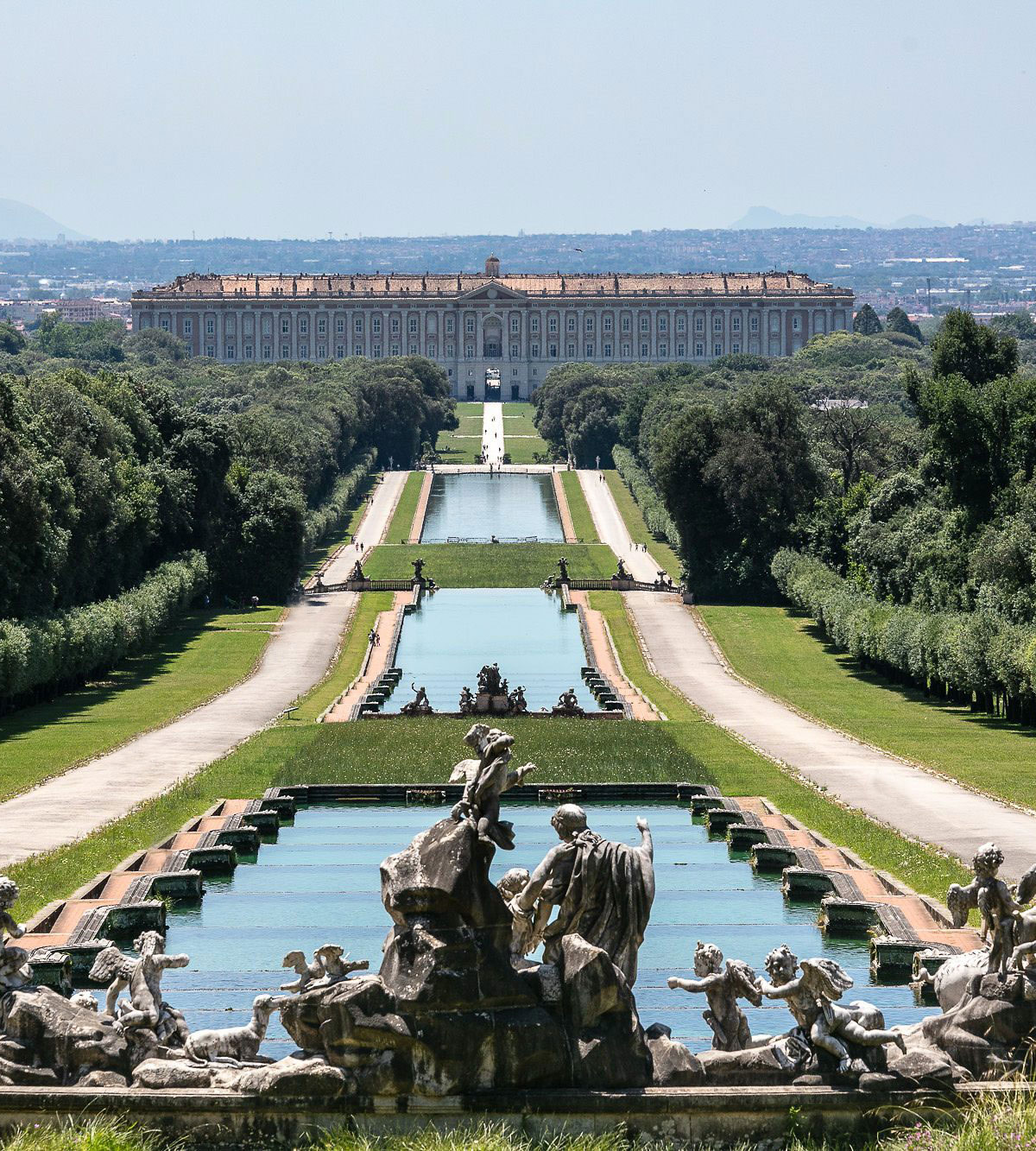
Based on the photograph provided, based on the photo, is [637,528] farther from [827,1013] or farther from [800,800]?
[827,1013]

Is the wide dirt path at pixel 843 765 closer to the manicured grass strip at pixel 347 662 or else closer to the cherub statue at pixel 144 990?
the manicured grass strip at pixel 347 662

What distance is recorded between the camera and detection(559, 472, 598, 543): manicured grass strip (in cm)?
11812

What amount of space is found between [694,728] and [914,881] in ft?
67.3

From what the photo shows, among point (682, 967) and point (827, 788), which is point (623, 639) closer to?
point (827, 788)

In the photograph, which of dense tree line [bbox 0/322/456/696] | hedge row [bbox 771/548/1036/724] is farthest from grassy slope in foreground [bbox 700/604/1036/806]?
dense tree line [bbox 0/322/456/696]

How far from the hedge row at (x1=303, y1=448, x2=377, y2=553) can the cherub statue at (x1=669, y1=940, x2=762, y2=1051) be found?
7892 cm

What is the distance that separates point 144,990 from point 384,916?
1206 cm

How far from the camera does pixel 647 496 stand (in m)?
124

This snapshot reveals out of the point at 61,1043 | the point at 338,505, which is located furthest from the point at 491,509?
the point at 61,1043

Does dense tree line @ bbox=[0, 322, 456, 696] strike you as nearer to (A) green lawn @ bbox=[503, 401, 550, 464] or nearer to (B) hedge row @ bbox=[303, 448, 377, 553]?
(B) hedge row @ bbox=[303, 448, 377, 553]

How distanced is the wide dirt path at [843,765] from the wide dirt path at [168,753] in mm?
11132

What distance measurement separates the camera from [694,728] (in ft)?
177

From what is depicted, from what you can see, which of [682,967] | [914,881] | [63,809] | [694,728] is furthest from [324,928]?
[694,728]

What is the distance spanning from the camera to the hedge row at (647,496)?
11081 centimetres
